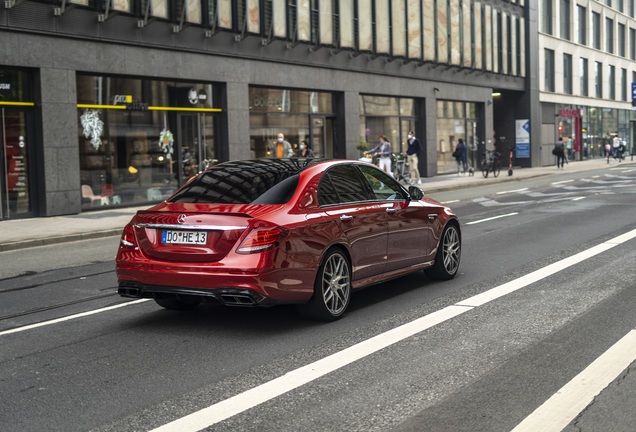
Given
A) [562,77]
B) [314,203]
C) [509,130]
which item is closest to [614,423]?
[314,203]

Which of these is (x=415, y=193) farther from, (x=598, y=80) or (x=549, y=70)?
(x=598, y=80)

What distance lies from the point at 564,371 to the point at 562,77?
4917 centimetres

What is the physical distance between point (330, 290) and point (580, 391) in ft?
8.49

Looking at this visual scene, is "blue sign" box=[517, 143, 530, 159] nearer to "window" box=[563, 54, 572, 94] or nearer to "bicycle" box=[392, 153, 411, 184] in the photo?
"window" box=[563, 54, 572, 94]

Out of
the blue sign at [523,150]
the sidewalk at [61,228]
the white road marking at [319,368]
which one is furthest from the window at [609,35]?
the white road marking at [319,368]

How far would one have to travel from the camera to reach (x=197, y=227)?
618 centimetres

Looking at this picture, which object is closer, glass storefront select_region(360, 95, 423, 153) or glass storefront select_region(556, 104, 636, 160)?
glass storefront select_region(360, 95, 423, 153)

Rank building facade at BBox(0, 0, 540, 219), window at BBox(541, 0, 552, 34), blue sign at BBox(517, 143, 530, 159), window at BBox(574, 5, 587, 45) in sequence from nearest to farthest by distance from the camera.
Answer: building facade at BBox(0, 0, 540, 219), blue sign at BBox(517, 143, 530, 159), window at BBox(541, 0, 552, 34), window at BBox(574, 5, 587, 45)

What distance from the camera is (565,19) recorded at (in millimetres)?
51938

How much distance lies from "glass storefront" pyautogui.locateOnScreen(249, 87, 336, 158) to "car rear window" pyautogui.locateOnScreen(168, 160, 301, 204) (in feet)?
59.2

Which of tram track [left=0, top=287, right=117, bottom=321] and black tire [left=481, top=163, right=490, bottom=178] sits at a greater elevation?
black tire [left=481, top=163, right=490, bottom=178]

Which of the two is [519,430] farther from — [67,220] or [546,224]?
[67,220]

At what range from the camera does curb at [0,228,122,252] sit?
1338 centimetres

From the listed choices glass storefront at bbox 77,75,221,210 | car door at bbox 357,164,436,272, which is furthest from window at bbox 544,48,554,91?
car door at bbox 357,164,436,272
